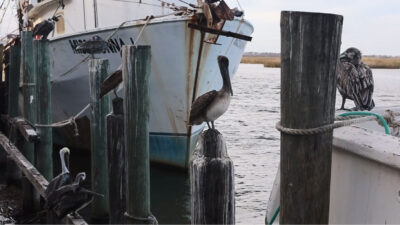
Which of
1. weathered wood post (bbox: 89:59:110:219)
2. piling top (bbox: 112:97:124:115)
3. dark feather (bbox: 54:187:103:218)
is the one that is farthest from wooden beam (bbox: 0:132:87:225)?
piling top (bbox: 112:97:124:115)

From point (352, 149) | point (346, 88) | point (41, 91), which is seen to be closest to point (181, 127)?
point (41, 91)

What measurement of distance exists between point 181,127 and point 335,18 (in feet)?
25.9

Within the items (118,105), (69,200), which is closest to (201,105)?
(118,105)

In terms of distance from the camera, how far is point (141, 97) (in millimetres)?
4281

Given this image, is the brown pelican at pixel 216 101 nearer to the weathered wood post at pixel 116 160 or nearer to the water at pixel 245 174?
the weathered wood post at pixel 116 160

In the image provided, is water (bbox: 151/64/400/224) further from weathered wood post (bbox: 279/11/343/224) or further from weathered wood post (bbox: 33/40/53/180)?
weathered wood post (bbox: 279/11/343/224)

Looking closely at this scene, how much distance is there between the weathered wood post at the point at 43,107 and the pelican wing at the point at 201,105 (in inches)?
166

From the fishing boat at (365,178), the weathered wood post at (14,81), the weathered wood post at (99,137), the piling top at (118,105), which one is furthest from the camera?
the weathered wood post at (14,81)

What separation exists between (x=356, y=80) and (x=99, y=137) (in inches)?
134

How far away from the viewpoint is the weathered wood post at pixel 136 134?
4.24 m

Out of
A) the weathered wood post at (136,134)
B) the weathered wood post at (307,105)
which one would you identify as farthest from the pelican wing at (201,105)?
the weathered wood post at (307,105)

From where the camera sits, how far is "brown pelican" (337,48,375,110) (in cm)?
499

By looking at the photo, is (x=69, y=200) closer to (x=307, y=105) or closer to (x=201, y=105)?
(x=201, y=105)

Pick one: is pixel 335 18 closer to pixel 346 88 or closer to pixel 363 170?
pixel 363 170
